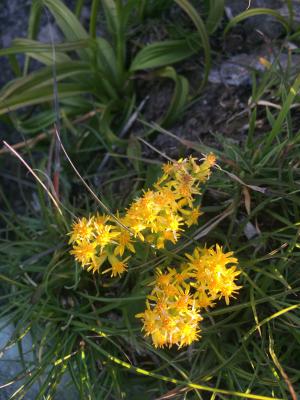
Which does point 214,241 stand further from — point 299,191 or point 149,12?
point 149,12

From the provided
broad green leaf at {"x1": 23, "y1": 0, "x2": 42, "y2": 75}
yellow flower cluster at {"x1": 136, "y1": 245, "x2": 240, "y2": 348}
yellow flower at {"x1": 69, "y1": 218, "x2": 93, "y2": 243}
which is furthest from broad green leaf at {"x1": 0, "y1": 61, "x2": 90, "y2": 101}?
yellow flower cluster at {"x1": 136, "y1": 245, "x2": 240, "y2": 348}

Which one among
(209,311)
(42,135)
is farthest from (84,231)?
(42,135)

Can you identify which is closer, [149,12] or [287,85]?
[287,85]

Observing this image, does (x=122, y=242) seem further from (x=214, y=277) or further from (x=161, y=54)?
(x=161, y=54)

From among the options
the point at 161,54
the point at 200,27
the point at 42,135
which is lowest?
the point at 42,135

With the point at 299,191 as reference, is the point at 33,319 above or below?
below

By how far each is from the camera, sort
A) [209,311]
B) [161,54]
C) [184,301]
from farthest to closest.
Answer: [161,54], [209,311], [184,301]

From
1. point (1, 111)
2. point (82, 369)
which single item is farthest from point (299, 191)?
point (1, 111)
